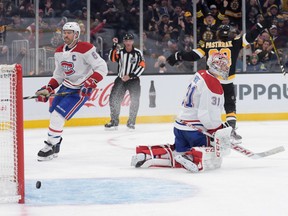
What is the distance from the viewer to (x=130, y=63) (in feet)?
30.7

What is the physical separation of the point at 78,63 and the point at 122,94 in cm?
315

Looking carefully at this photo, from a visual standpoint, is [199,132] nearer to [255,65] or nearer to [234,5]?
[255,65]

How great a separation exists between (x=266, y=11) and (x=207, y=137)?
6725mm

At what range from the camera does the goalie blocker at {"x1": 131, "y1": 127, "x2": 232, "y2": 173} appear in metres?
5.23

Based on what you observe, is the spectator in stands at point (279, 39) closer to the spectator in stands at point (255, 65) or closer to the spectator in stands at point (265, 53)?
the spectator in stands at point (265, 53)

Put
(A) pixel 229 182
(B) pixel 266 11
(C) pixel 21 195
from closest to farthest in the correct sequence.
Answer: (C) pixel 21 195 → (A) pixel 229 182 → (B) pixel 266 11

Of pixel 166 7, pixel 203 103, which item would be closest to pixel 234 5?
pixel 166 7

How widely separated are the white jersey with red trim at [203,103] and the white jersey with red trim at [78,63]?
1.11 metres

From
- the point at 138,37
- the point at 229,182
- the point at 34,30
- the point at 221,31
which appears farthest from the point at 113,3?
the point at 229,182

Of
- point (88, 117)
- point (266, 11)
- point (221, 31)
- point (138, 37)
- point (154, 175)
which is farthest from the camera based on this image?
point (266, 11)

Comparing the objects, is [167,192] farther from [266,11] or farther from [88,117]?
[266,11]

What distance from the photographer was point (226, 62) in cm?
550

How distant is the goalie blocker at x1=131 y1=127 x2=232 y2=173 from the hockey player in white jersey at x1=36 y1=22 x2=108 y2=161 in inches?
34.9

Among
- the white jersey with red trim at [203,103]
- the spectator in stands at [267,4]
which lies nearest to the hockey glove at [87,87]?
the white jersey with red trim at [203,103]
